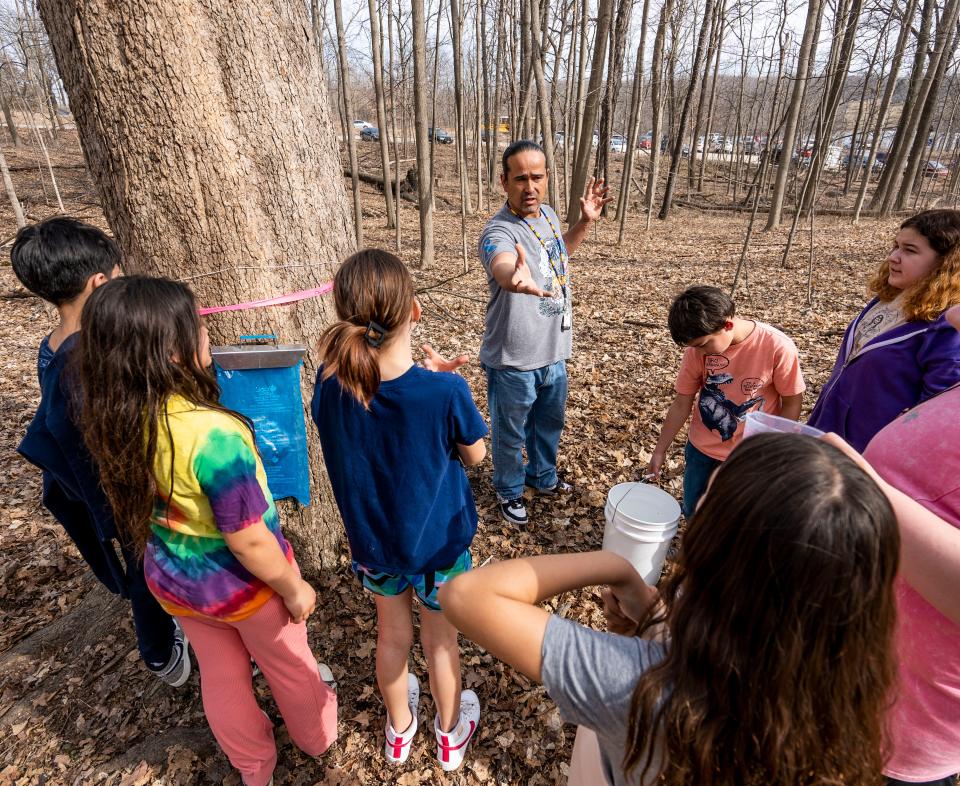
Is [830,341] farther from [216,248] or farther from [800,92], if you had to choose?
[800,92]

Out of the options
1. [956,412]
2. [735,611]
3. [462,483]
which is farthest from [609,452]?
[735,611]

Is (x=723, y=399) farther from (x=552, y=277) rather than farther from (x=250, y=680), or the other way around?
(x=250, y=680)

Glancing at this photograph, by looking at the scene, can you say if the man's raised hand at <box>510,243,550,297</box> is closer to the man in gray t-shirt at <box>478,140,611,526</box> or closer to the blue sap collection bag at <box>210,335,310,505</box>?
the man in gray t-shirt at <box>478,140,611,526</box>

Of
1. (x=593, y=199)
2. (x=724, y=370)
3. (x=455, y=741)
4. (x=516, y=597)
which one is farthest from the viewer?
(x=593, y=199)

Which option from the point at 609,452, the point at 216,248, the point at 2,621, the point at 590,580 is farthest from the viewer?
the point at 609,452

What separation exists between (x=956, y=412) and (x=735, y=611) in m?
0.79

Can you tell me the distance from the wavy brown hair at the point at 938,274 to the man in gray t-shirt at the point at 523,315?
156 centimetres

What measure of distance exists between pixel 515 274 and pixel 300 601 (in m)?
1.73

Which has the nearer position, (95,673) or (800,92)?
(95,673)

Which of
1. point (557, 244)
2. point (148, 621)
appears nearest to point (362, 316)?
point (148, 621)

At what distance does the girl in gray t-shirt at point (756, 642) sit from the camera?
79 cm

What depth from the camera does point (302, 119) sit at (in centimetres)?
218

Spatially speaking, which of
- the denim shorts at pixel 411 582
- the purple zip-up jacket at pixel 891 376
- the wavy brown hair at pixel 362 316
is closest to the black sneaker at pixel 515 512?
the denim shorts at pixel 411 582

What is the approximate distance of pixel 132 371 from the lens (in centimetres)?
135
